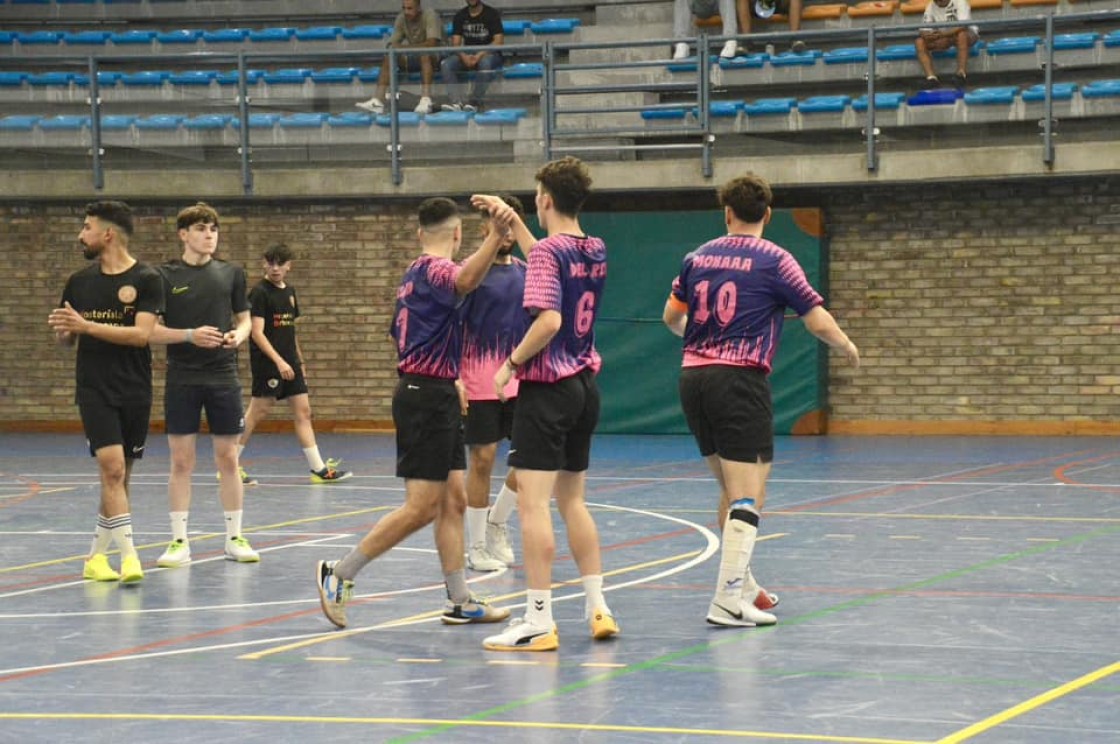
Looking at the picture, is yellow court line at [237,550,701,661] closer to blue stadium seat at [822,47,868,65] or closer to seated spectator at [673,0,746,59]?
blue stadium seat at [822,47,868,65]

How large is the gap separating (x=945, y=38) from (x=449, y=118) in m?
6.01

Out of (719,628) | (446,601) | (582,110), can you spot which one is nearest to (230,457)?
(446,601)

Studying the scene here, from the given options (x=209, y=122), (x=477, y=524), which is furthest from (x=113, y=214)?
(x=209, y=122)

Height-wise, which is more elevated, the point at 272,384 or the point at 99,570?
the point at 272,384

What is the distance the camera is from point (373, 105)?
20.4m

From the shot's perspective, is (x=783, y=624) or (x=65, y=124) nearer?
(x=783, y=624)

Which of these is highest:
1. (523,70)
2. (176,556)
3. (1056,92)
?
(523,70)

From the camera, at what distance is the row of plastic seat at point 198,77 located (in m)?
20.6

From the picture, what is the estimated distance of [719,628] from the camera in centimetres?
760

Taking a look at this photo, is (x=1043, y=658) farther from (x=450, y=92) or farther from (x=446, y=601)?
(x=450, y=92)

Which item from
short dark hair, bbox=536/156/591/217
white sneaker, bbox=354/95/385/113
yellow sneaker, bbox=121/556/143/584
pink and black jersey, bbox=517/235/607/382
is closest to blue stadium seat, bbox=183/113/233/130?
white sneaker, bbox=354/95/385/113

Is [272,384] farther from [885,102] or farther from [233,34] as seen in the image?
[233,34]

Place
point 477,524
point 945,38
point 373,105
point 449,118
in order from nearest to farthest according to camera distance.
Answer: point 477,524 < point 945,38 < point 449,118 < point 373,105

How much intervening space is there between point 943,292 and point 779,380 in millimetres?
2217
